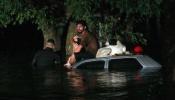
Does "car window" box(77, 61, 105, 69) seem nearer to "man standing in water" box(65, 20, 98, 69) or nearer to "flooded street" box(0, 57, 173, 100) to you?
"flooded street" box(0, 57, 173, 100)

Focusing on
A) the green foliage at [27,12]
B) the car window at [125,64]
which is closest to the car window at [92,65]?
the car window at [125,64]

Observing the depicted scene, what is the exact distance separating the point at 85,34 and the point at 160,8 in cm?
545

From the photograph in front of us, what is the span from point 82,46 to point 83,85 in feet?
12.4

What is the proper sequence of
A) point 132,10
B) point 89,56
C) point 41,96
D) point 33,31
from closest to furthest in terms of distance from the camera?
point 41,96 → point 89,56 → point 132,10 → point 33,31

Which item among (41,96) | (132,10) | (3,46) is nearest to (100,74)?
(41,96)

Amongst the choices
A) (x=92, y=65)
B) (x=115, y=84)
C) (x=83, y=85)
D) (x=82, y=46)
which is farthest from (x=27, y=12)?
(x=115, y=84)

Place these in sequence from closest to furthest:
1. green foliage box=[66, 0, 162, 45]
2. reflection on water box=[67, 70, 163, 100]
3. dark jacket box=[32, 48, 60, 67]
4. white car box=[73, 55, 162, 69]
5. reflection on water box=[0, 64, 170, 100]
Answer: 1. reflection on water box=[67, 70, 163, 100]
2. reflection on water box=[0, 64, 170, 100]
3. white car box=[73, 55, 162, 69]
4. dark jacket box=[32, 48, 60, 67]
5. green foliage box=[66, 0, 162, 45]

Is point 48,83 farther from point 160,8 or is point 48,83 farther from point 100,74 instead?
point 160,8

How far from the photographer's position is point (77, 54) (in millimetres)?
19594

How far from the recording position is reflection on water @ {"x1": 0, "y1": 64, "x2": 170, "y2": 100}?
14.0 meters

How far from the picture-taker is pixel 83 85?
52.3ft

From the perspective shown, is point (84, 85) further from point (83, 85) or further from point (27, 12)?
point (27, 12)

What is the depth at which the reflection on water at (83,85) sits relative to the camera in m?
14.0

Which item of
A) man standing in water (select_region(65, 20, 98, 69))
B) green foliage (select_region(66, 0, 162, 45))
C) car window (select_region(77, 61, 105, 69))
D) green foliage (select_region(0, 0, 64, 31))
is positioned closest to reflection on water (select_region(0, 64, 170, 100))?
car window (select_region(77, 61, 105, 69))
